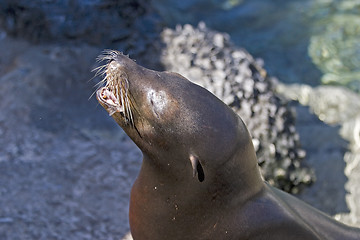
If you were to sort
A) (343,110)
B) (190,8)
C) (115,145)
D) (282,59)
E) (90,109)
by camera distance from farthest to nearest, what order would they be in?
(190,8), (282,59), (343,110), (90,109), (115,145)

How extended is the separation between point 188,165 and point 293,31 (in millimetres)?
5976

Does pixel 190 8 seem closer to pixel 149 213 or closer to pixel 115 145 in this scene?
pixel 115 145

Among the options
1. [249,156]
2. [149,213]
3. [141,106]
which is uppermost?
[141,106]

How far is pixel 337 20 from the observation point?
27.4 feet

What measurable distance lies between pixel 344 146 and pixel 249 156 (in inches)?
111

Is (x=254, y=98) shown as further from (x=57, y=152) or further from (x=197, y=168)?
(x=197, y=168)

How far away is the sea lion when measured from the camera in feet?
9.23

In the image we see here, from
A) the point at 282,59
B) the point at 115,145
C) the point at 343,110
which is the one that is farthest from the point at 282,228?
the point at 282,59

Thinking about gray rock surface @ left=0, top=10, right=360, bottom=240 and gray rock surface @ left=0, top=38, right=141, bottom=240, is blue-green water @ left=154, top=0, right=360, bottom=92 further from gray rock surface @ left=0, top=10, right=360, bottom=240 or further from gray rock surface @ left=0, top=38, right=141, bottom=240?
gray rock surface @ left=0, top=38, right=141, bottom=240

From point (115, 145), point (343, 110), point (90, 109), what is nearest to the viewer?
point (115, 145)

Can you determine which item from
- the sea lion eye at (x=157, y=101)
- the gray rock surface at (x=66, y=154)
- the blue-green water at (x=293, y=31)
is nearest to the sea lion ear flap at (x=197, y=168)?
the sea lion eye at (x=157, y=101)

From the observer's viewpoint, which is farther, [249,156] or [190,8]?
[190,8]

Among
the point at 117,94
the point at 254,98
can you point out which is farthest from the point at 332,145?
the point at 117,94

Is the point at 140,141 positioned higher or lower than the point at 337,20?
higher
